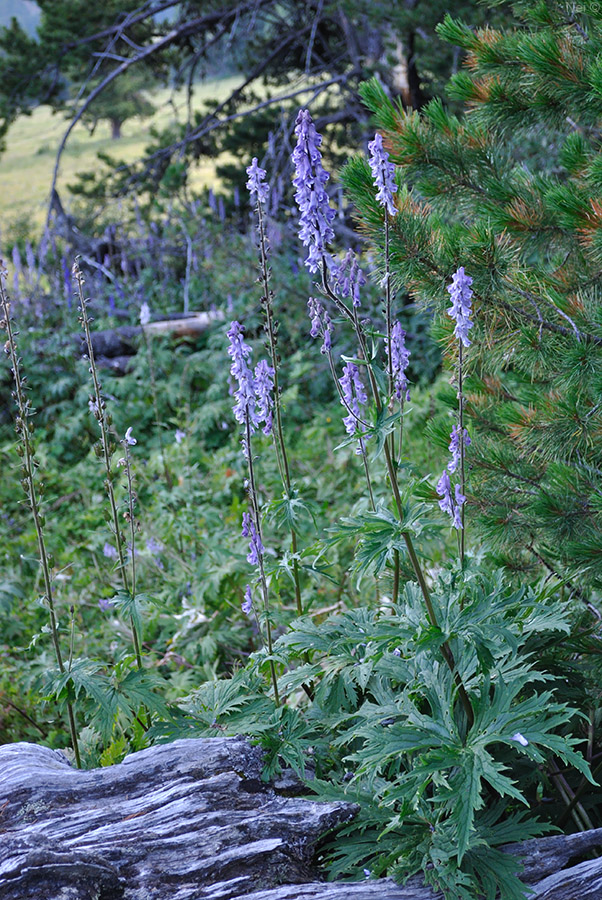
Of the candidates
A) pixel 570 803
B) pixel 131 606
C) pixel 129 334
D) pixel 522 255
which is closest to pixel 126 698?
pixel 131 606

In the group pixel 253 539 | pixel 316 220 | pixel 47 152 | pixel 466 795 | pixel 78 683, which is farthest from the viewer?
pixel 47 152

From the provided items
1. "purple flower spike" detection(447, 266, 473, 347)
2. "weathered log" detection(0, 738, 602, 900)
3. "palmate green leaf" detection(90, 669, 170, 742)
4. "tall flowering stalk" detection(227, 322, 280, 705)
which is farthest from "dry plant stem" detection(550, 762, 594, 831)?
"purple flower spike" detection(447, 266, 473, 347)

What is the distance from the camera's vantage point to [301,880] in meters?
2.07

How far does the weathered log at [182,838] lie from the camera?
1.97 m

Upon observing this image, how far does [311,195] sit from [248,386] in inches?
27.4

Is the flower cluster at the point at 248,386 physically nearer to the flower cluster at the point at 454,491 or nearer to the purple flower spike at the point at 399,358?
the purple flower spike at the point at 399,358

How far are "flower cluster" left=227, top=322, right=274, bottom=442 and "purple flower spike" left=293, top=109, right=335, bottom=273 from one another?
→ 49cm

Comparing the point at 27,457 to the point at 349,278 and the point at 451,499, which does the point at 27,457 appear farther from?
the point at 451,499

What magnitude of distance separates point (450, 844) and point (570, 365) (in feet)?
5.01

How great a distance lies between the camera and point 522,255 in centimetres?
297

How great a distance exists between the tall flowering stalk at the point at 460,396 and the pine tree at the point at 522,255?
369 millimetres

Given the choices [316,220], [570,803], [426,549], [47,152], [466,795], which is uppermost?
[47,152]

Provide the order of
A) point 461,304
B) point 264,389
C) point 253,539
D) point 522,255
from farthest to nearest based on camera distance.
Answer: point 522,255 < point 253,539 < point 264,389 < point 461,304

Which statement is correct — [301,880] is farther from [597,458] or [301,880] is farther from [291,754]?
[597,458]
